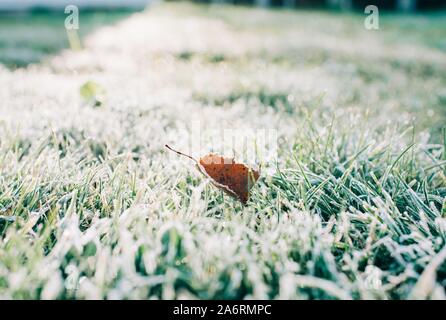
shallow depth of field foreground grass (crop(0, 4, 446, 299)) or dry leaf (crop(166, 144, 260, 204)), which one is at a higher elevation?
dry leaf (crop(166, 144, 260, 204))

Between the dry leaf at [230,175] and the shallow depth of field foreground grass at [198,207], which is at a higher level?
the dry leaf at [230,175]

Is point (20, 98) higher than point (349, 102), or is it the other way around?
point (20, 98)

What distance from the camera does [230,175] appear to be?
1312 millimetres

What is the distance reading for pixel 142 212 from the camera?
3.85 feet

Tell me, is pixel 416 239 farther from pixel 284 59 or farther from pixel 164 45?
pixel 164 45

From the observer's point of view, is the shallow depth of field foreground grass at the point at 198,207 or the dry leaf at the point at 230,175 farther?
the dry leaf at the point at 230,175

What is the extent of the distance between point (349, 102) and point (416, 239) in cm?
180

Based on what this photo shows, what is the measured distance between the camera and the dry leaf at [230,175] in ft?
4.25

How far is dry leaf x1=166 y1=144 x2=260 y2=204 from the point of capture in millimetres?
1296

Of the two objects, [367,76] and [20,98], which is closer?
[20,98]

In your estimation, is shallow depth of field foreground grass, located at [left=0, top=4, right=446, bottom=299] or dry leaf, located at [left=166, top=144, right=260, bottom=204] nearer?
shallow depth of field foreground grass, located at [left=0, top=4, right=446, bottom=299]

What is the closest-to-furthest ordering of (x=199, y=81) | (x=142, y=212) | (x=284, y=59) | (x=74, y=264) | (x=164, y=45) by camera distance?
(x=74, y=264), (x=142, y=212), (x=199, y=81), (x=284, y=59), (x=164, y=45)
